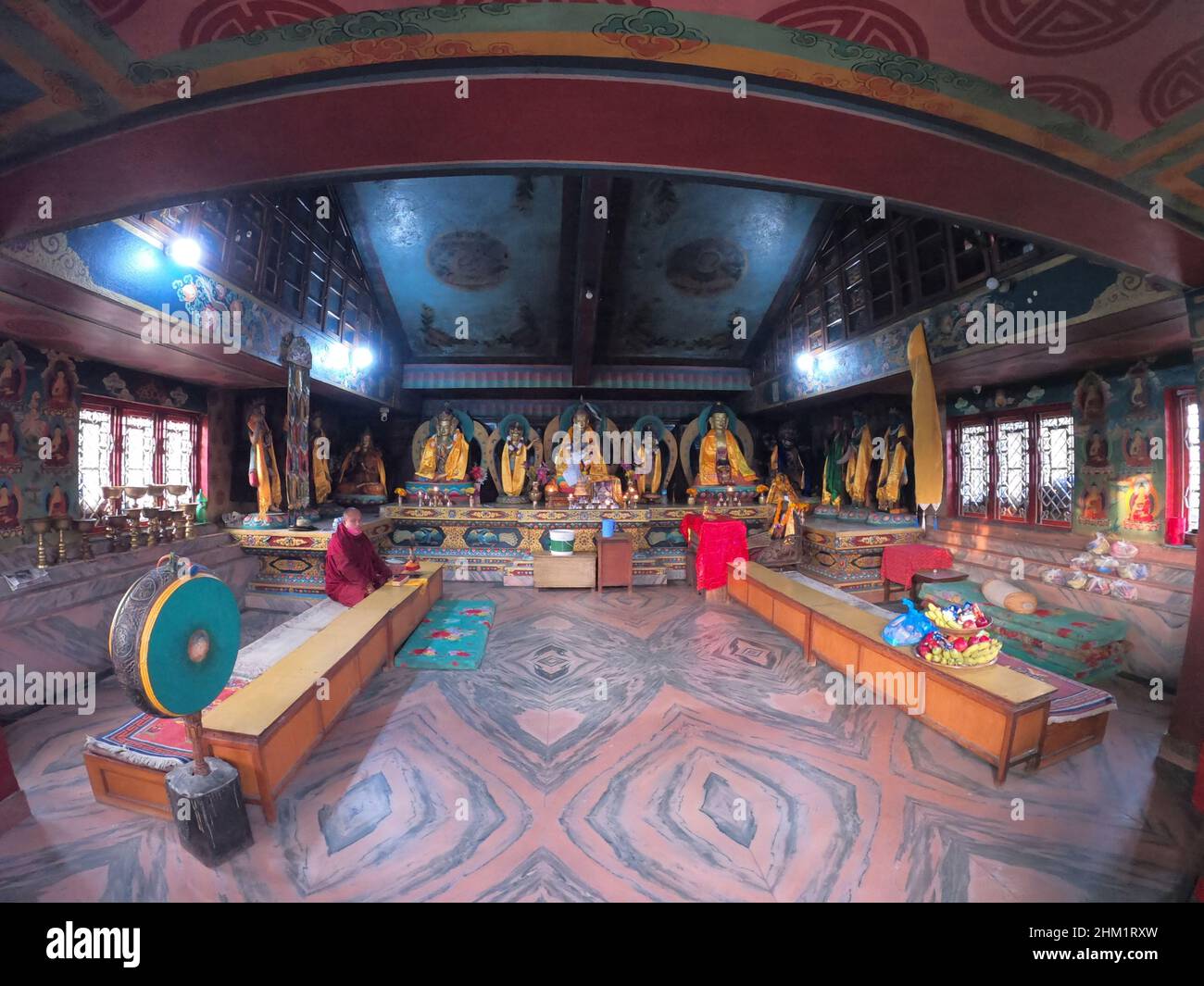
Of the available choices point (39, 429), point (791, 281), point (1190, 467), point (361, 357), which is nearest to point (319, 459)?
point (361, 357)

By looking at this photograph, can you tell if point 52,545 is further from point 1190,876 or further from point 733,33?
point 1190,876

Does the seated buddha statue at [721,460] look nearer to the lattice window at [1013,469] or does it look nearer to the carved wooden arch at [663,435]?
the carved wooden arch at [663,435]

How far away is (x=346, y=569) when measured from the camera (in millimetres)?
5941

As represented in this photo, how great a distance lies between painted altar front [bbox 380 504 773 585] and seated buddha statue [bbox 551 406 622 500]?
33.5 inches

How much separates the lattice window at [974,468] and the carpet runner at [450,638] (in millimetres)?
8374

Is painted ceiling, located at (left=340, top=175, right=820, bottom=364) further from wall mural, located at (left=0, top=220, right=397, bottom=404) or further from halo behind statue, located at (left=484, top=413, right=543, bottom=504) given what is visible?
wall mural, located at (left=0, top=220, right=397, bottom=404)

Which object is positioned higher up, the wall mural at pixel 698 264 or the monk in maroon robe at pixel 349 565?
the wall mural at pixel 698 264

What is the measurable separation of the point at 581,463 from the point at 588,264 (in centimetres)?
405

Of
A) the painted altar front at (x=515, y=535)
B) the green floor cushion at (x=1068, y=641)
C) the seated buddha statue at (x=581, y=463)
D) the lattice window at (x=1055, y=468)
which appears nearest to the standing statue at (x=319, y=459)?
the painted altar front at (x=515, y=535)

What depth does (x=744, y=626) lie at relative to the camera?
6520mm

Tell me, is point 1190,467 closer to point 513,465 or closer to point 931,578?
Result: point 931,578

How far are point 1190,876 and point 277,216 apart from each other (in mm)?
11429

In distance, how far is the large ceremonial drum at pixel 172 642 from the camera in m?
2.34

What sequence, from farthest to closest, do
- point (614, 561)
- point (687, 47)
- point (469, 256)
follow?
point (469, 256), point (614, 561), point (687, 47)
